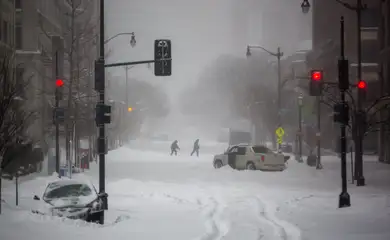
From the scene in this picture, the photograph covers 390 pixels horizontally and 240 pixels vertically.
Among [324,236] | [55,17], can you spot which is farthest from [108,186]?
[55,17]

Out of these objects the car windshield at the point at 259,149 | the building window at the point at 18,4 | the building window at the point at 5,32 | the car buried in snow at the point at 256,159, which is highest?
the building window at the point at 18,4

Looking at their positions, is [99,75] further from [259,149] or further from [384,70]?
[384,70]

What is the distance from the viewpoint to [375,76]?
57.3 metres

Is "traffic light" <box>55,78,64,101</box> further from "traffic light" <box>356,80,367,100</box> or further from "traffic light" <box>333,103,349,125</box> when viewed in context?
"traffic light" <box>333,103,349,125</box>

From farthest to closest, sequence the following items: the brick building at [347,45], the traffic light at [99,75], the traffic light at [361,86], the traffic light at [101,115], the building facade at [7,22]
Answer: the brick building at [347,45], the building facade at [7,22], the traffic light at [361,86], the traffic light at [99,75], the traffic light at [101,115]

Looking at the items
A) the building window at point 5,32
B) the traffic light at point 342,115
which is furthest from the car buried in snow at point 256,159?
the traffic light at point 342,115

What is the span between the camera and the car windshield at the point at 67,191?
1700 cm

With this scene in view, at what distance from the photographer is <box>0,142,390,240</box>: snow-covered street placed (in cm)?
1376

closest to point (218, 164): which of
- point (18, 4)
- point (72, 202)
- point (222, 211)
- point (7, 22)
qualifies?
point (7, 22)

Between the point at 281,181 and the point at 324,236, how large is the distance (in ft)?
55.2

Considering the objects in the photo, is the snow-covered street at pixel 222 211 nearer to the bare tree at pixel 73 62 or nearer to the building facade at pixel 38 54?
the bare tree at pixel 73 62

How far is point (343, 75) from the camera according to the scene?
61.6ft

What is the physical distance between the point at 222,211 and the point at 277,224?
336cm

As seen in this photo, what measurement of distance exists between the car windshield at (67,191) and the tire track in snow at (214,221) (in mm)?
3512
